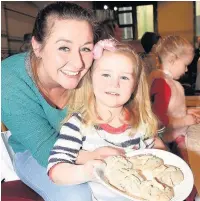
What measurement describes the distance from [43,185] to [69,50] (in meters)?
0.48

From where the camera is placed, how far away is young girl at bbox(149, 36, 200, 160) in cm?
174

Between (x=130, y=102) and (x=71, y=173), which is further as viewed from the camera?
(x=130, y=102)

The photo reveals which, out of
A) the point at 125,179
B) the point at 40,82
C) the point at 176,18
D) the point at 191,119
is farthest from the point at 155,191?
the point at 176,18

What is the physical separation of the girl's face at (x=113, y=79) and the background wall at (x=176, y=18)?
6.80 meters

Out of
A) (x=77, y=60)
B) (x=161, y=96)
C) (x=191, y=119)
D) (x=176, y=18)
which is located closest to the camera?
(x=77, y=60)

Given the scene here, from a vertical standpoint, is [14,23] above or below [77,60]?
above

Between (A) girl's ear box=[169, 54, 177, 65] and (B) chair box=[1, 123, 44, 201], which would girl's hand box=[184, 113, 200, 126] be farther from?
(B) chair box=[1, 123, 44, 201]

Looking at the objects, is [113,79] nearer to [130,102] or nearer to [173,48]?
[130,102]

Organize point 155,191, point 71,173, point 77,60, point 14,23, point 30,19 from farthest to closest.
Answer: point 30,19 < point 14,23 < point 77,60 < point 71,173 < point 155,191

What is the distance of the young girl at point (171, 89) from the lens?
174 cm

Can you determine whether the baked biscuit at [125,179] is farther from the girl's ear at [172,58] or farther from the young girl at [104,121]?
the girl's ear at [172,58]

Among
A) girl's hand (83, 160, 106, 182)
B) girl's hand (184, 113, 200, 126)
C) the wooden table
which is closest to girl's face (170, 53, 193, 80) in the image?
girl's hand (184, 113, 200, 126)

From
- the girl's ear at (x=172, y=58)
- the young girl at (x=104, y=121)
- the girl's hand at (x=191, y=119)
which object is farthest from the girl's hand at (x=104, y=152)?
the girl's ear at (x=172, y=58)

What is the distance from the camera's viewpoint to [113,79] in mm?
987
